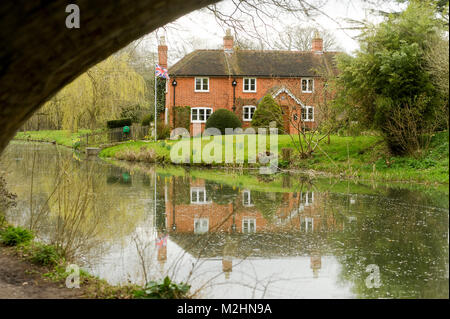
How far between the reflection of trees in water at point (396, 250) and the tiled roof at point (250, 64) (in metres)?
27.2

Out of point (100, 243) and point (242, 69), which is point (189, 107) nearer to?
point (242, 69)

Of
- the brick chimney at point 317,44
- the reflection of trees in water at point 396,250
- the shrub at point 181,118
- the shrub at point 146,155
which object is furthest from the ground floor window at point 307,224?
the brick chimney at point 317,44

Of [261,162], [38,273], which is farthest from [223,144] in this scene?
[38,273]

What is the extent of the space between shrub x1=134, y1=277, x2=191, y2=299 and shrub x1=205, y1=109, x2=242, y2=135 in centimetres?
2778

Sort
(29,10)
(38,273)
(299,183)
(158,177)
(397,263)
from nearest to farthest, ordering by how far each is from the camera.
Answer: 1. (29,10)
2. (38,273)
3. (397,263)
4. (299,183)
5. (158,177)

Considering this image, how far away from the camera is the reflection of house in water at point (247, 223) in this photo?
713cm

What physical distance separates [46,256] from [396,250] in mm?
5051

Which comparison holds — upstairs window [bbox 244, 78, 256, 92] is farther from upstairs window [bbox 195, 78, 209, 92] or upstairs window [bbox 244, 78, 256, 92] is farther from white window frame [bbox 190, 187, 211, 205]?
white window frame [bbox 190, 187, 211, 205]

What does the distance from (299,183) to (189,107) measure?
21049mm

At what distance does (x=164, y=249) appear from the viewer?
23.2ft

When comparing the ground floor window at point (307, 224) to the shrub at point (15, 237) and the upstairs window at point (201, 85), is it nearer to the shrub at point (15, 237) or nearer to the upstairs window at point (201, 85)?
the shrub at point (15, 237)

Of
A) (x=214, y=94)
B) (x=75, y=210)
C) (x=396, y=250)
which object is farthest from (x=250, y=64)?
(x=75, y=210)

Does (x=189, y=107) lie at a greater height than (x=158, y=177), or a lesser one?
greater

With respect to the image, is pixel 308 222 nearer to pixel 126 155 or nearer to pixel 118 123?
pixel 126 155
